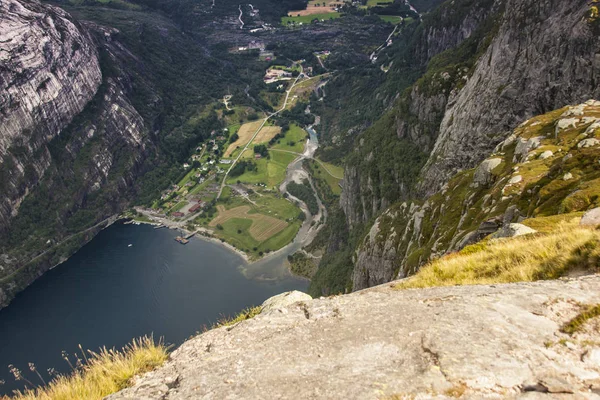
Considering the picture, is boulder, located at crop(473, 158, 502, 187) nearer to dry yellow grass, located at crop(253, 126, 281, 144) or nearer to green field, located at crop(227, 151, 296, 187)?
green field, located at crop(227, 151, 296, 187)

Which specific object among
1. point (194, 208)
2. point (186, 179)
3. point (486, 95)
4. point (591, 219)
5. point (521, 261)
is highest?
point (486, 95)

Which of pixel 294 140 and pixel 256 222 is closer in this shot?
pixel 256 222

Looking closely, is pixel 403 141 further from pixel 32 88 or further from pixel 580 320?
pixel 32 88

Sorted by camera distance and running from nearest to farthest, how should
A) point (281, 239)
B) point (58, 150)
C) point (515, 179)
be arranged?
point (515, 179) < point (281, 239) < point (58, 150)

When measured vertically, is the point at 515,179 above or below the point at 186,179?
above

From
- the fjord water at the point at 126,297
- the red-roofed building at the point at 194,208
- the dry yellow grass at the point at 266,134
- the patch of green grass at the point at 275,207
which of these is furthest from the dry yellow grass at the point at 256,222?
the dry yellow grass at the point at 266,134

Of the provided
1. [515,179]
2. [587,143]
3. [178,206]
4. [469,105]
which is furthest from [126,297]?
[587,143]

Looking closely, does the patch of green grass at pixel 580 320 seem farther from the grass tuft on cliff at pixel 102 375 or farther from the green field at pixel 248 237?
the green field at pixel 248 237

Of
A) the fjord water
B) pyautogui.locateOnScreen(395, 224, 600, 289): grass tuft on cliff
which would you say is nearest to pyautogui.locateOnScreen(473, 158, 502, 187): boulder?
pyautogui.locateOnScreen(395, 224, 600, 289): grass tuft on cliff
